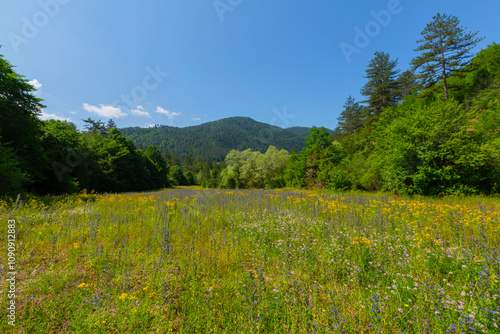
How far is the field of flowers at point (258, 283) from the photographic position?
6.99 ft

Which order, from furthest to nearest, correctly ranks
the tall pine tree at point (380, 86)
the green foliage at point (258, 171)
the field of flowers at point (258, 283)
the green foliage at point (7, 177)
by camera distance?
the green foliage at point (258, 171) < the tall pine tree at point (380, 86) < the green foliage at point (7, 177) < the field of flowers at point (258, 283)

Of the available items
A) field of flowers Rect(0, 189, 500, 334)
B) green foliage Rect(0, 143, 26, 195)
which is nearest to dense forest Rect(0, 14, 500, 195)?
green foliage Rect(0, 143, 26, 195)

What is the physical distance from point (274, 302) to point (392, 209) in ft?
22.1

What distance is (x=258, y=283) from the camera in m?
2.66

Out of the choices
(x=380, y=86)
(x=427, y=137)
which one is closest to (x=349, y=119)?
(x=380, y=86)

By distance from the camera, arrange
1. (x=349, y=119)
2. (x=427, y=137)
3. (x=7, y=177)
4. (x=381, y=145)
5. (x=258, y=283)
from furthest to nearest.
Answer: (x=349, y=119)
(x=381, y=145)
(x=427, y=137)
(x=7, y=177)
(x=258, y=283)

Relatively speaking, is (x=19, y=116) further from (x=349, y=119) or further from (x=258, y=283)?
(x=349, y=119)

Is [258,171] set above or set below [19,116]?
below

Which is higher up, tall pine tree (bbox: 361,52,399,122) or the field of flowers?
tall pine tree (bbox: 361,52,399,122)

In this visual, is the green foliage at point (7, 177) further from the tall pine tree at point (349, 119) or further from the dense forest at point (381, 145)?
the tall pine tree at point (349, 119)

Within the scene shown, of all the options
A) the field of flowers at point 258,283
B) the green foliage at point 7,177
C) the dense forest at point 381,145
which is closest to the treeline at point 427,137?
the dense forest at point 381,145

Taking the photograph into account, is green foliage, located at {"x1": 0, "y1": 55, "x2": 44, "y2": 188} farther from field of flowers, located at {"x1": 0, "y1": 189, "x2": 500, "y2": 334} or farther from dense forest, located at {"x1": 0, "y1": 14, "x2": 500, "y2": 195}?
field of flowers, located at {"x1": 0, "y1": 189, "x2": 500, "y2": 334}

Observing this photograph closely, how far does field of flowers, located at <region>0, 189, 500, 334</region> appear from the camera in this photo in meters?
2.13

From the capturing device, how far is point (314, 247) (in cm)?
397
